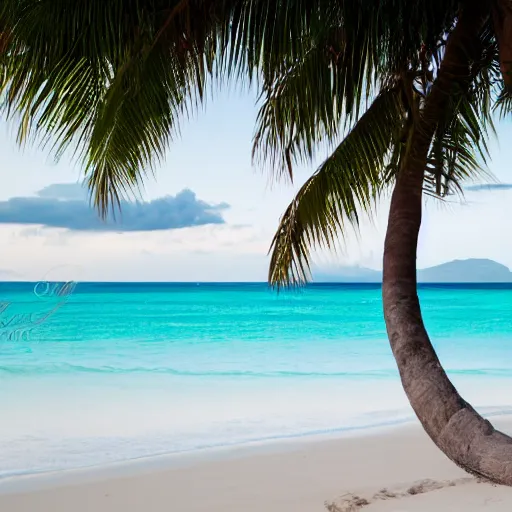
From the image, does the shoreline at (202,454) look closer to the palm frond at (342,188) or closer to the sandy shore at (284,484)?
the sandy shore at (284,484)

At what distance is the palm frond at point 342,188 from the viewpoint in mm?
4172

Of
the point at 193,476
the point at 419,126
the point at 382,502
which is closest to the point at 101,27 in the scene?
the point at 419,126

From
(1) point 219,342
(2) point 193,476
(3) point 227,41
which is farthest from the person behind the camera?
(1) point 219,342

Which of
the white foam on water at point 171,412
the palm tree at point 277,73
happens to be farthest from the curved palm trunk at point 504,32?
the white foam on water at point 171,412

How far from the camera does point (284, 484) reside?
4633 mm

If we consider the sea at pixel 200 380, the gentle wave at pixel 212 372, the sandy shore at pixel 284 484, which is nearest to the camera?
the sandy shore at pixel 284 484

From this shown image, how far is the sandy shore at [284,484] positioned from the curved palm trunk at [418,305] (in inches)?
12.8

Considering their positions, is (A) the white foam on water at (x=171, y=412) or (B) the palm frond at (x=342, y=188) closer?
(B) the palm frond at (x=342, y=188)

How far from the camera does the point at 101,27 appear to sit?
3.48 metres

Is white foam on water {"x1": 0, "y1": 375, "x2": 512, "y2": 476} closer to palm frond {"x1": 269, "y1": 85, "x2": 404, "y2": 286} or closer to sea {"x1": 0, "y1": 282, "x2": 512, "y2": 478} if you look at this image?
sea {"x1": 0, "y1": 282, "x2": 512, "y2": 478}

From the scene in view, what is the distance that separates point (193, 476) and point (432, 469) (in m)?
1.57

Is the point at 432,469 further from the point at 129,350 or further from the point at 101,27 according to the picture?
the point at 129,350

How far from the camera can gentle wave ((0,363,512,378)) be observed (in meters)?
12.4

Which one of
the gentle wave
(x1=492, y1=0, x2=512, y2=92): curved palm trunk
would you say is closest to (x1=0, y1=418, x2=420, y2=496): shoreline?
(x1=492, y1=0, x2=512, y2=92): curved palm trunk
